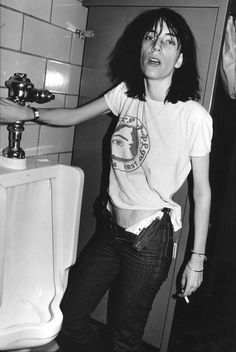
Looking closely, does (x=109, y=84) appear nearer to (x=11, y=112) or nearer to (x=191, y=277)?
(x=11, y=112)

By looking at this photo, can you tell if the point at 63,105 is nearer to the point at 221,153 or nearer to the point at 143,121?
the point at 143,121

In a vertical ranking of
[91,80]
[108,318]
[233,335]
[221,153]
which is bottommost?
[233,335]

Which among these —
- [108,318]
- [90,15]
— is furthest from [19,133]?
[108,318]

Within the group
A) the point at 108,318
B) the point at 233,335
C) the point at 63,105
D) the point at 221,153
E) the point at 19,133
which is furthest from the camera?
the point at 221,153

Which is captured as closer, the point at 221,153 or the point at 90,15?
the point at 90,15

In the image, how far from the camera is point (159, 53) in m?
1.20

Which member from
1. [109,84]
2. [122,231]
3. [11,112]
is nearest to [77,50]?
[109,84]

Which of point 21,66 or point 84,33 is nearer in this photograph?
point 21,66

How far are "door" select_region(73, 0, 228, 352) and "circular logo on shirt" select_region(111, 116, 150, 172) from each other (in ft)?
0.90

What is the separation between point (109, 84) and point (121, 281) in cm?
81

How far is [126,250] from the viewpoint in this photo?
4.27 feet

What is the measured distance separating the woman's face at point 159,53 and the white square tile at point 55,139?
1.67 ft

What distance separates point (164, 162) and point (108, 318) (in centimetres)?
86

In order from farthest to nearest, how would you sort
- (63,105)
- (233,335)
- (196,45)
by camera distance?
(233,335) < (63,105) < (196,45)
